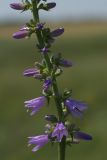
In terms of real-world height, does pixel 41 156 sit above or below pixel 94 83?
above

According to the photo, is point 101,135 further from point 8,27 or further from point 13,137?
point 8,27

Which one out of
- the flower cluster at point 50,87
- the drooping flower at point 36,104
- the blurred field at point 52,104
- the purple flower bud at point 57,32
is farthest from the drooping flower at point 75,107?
the blurred field at point 52,104

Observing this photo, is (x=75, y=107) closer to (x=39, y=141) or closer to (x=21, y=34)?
(x=39, y=141)

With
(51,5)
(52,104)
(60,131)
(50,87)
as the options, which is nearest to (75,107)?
(50,87)

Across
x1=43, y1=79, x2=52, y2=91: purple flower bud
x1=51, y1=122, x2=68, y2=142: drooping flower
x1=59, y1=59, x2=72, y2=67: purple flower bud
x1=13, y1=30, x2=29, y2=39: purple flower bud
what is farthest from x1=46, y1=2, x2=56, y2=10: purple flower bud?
x1=51, y1=122, x2=68, y2=142: drooping flower

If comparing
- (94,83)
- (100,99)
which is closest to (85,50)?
(94,83)

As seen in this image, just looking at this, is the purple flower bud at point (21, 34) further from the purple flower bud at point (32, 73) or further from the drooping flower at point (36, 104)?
the drooping flower at point (36, 104)
